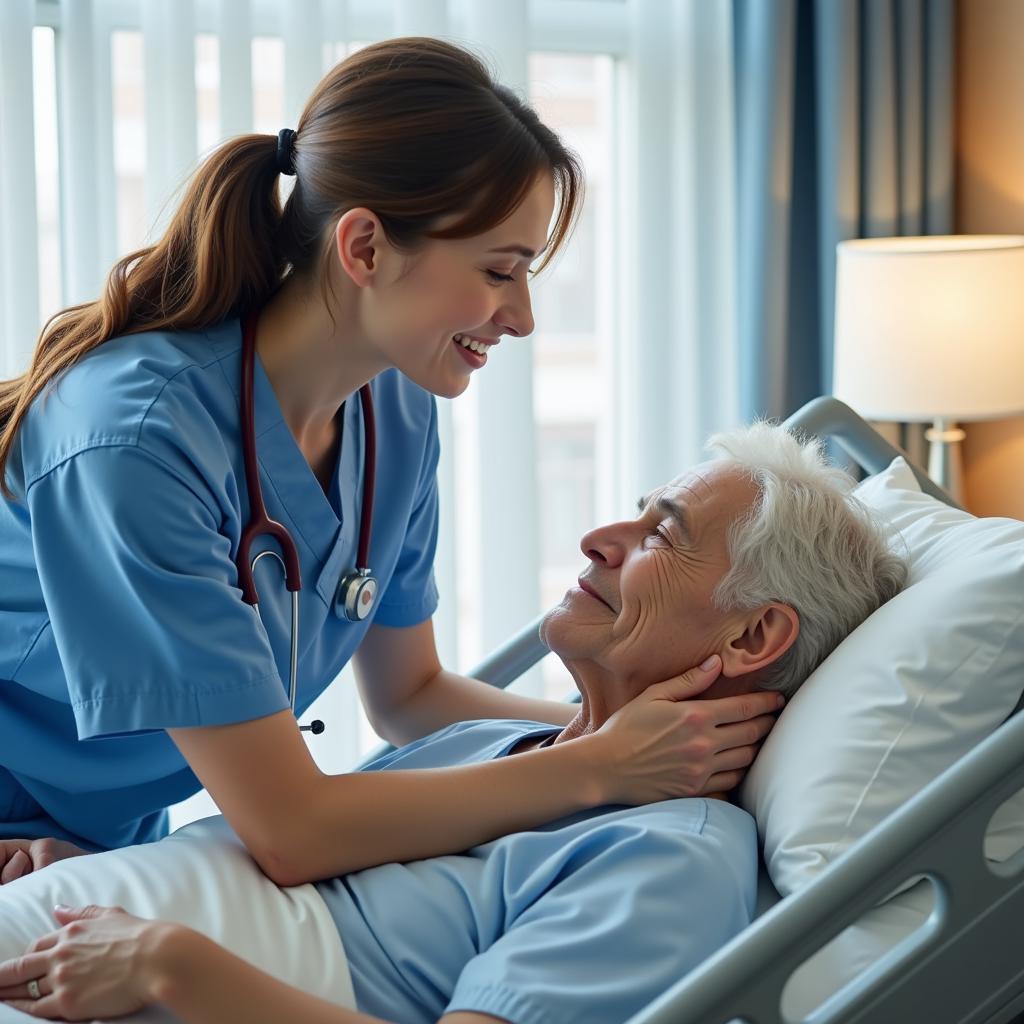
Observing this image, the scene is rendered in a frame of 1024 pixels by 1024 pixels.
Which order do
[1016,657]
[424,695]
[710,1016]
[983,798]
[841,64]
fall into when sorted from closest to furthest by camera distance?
[710,1016] → [983,798] → [1016,657] → [424,695] → [841,64]

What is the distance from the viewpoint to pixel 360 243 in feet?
4.85

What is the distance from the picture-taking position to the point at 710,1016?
43.3 inches

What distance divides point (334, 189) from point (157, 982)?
2.74 feet

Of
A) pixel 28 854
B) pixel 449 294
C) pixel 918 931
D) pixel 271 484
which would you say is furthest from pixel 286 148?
pixel 918 931

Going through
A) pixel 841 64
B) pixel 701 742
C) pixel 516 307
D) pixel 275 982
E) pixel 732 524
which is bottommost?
pixel 275 982

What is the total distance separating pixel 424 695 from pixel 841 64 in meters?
1.81

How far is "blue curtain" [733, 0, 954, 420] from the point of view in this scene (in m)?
2.94

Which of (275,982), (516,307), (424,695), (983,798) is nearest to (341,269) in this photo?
(516,307)

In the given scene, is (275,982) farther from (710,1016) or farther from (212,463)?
(212,463)

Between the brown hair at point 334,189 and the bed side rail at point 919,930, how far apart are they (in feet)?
2.47

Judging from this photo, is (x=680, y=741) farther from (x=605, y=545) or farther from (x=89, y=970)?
(x=89, y=970)

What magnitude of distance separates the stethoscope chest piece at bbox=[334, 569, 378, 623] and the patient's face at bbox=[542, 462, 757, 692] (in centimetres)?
24

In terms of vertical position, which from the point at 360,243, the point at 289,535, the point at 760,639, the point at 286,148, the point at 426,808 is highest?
the point at 286,148

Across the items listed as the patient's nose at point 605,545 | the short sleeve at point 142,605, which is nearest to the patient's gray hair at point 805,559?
the patient's nose at point 605,545
